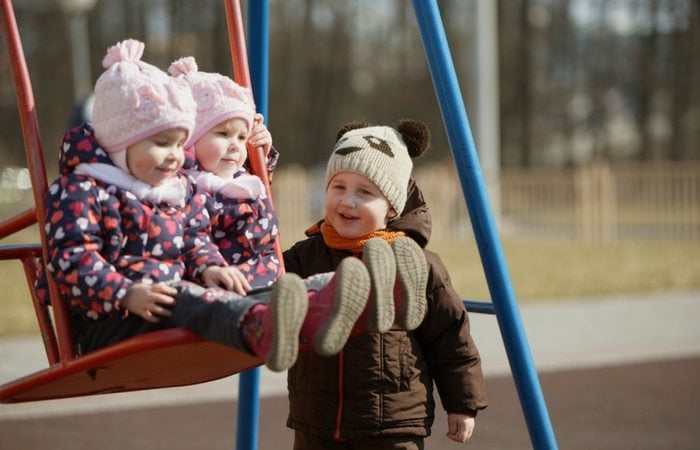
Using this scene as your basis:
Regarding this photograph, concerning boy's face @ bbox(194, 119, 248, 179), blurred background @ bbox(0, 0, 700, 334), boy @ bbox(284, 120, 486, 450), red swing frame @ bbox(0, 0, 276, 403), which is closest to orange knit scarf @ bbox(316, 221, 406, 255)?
boy @ bbox(284, 120, 486, 450)

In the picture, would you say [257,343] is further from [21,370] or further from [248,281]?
[21,370]

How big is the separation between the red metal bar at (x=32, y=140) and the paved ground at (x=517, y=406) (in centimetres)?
304

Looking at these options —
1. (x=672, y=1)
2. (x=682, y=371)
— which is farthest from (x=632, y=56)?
(x=682, y=371)

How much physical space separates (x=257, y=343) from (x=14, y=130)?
33.7m

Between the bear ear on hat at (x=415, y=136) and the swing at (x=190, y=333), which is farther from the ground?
the bear ear on hat at (x=415, y=136)

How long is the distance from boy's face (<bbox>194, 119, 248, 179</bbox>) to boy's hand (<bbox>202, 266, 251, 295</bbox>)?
12.5 inches

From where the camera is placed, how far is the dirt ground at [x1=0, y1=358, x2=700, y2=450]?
18.2ft

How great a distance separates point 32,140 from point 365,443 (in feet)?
3.78

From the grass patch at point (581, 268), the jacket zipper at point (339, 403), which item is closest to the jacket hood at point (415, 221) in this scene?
the jacket zipper at point (339, 403)

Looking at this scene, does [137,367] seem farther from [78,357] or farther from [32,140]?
[32,140]

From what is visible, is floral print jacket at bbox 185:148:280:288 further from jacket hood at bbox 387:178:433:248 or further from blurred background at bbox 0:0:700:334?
blurred background at bbox 0:0:700:334

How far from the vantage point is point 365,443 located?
3.04 meters

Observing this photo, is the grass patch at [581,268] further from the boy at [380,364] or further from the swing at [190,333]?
the swing at [190,333]

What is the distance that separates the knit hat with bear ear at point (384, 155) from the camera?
3.07 m
